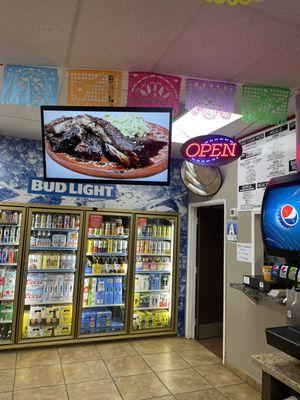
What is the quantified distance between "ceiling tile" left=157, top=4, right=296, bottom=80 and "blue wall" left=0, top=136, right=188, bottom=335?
3.03 metres

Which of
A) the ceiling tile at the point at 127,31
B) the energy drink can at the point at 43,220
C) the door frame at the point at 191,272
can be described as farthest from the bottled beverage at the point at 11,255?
the ceiling tile at the point at 127,31

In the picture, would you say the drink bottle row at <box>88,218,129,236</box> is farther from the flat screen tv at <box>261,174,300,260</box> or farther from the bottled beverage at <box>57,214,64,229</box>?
the flat screen tv at <box>261,174,300,260</box>

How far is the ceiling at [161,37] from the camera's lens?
5.54ft

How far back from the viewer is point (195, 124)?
3.75 metres

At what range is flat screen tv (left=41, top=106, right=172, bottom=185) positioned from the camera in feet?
7.68

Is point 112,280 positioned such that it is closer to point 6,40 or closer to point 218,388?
point 218,388

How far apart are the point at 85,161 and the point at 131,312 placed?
A: 3188 millimetres

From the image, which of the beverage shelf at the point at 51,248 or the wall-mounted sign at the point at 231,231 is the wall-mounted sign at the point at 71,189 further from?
the wall-mounted sign at the point at 231,231

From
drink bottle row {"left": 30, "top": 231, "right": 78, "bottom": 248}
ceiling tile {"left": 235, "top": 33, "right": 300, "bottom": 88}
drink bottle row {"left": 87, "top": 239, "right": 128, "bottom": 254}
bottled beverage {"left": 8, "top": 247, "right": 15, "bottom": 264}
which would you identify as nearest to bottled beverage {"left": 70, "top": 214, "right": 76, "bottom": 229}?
drink bottle row {"left": 30, "top": 231, "right": 78, "bottom": 248}

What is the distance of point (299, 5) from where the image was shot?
1621mm

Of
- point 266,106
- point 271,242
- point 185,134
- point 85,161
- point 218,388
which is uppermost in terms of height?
point 185,134

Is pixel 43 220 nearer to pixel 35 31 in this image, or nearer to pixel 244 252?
pixel 244 252

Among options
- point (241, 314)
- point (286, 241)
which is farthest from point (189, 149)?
point (241, 314)

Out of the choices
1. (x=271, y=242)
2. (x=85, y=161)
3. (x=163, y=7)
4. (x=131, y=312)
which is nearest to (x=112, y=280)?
(x=131, y=312)
